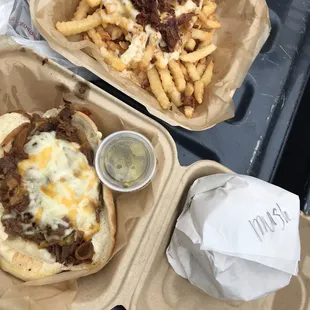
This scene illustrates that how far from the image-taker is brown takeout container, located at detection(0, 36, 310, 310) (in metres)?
1.57

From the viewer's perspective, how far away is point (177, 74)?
190 cm

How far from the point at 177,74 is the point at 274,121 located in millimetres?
520

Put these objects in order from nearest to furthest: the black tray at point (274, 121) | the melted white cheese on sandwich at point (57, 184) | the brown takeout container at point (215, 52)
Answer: the melted white cheese on sandwich at point (57, 184) < the brown takeout container at point (215, 52) < the black tray at point (274, 121)

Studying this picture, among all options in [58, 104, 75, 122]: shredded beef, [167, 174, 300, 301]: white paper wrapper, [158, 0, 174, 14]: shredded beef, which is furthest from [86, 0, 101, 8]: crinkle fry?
[167, 174, 300, 301]: white paper wrapper

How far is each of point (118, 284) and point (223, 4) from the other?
4.26ft

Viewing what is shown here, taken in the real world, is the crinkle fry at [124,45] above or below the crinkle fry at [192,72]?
above

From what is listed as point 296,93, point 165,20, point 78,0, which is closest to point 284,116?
point 296,93

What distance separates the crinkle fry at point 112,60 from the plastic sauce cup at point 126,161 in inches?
12.0

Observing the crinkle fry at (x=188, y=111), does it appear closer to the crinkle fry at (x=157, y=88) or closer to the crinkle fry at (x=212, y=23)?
the crinkle fry at (x=157, y=88)

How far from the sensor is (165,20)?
1886mm

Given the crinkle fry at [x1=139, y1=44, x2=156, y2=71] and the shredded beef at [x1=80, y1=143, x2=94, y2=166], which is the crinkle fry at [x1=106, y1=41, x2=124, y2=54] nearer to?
the crinkle fry at [x1=139, y1=44, x2=156, y2=71]

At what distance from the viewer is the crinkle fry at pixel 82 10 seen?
1.90 meters

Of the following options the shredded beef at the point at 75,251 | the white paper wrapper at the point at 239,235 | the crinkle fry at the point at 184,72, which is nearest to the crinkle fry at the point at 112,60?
the crinkle fry at the point at 184,72

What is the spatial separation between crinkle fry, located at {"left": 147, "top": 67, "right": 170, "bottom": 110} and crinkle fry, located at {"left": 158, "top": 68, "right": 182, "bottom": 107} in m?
0.02
